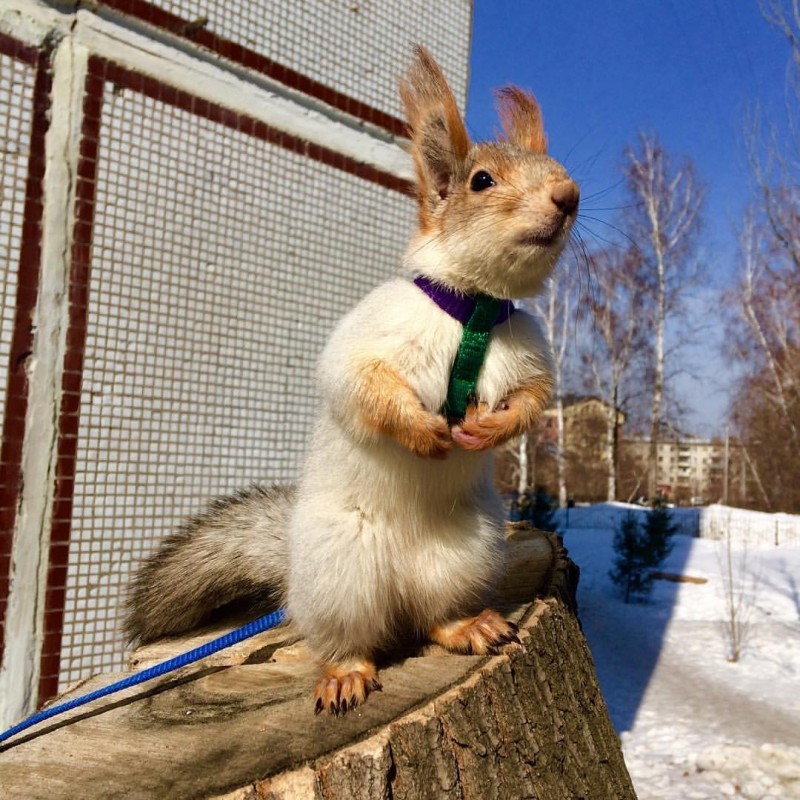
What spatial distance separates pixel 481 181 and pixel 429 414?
538 millimetres

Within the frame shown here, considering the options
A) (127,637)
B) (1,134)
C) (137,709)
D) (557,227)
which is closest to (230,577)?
(127,637)

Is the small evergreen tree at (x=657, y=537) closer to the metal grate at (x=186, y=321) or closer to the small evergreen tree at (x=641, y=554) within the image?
the small evergreen tree at (x=641, y=554)

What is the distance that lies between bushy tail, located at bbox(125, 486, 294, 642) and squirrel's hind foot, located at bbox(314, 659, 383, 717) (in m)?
0.49

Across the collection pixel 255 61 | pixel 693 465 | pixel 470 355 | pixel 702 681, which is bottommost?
pixel 693 465

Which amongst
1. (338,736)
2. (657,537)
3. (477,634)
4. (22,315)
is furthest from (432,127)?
(657,537)

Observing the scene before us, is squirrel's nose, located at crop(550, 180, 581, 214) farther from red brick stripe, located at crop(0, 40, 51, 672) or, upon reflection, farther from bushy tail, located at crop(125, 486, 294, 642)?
red brick stripe, located at crop(0, 40, 51, 672)

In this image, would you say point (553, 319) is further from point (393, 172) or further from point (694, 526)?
point (393, 172)

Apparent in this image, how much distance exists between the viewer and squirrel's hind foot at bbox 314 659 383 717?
1273 millimetres

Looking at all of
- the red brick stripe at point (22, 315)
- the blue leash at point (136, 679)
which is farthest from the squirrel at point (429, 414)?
the red brick stripe at point (22, 315)

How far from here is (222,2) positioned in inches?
146

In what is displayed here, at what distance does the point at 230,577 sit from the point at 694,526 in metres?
14.0

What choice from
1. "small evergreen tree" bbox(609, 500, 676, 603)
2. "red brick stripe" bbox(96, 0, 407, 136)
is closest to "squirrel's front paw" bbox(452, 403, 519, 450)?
"red brick stripe" bbox(96, 0, 407, 136)

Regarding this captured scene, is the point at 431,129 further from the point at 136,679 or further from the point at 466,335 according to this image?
the point at 136,679

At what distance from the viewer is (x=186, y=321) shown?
364cm
